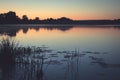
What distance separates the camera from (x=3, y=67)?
27.7 ft

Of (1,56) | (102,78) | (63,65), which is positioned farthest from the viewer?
(63,65)

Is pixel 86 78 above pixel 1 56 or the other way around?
the other way around

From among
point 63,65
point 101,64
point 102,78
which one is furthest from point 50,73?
point 101,64

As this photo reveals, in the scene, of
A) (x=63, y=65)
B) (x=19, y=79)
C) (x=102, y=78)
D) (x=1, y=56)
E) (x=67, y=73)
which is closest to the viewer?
(x=19, y=79)

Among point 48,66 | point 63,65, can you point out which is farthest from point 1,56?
point 63,65

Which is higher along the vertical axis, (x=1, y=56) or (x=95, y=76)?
(x=1, y=56)

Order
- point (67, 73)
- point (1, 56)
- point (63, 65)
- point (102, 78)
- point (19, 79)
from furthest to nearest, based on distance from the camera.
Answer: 1. point (63, 65)
2. point (1, 56)
3. point (67, 73)
4. point (102, 78)
5. point (19, 79)

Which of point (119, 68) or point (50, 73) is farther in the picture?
point (119, 68)

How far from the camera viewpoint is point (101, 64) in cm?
991

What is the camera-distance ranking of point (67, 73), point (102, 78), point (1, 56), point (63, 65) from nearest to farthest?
1. point (102, 78)
2. point (67, 73)
3. point (1, 56)
4. point (63, 65)

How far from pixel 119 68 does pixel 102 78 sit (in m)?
1.85

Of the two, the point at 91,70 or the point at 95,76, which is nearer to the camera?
the point at 95,76

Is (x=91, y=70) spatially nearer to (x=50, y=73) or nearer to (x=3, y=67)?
(x=50, y=73)

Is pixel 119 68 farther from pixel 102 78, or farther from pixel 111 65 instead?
pixel 102 78
